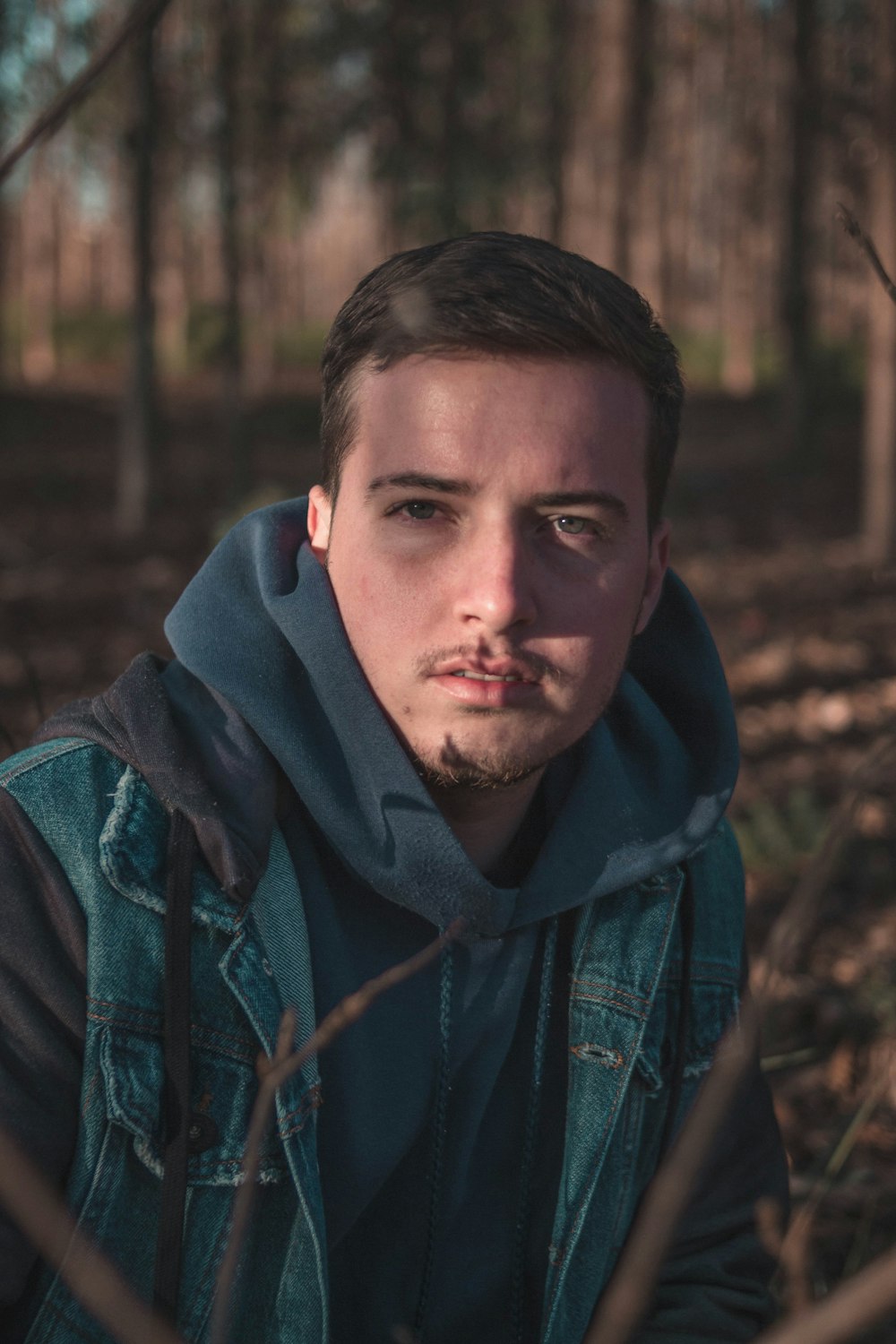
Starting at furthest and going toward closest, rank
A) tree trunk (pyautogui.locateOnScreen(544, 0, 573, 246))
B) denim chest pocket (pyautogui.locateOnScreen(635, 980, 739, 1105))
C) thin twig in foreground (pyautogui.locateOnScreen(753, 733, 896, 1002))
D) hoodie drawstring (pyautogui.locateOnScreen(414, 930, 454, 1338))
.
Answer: tree trunk (pyautogui.locateOnScreen(544, 0, 573, 246)) → denim chest pocket (pyautogui.locateOnScreen(635, 980, 739, 1105)) → hoodie drawstring (pyautogui.locateOnScreen(414, 930, 454, 1338)) → thin twig in foreground (pyautogui.locateOnScreen(753, 733, 896, 1002))

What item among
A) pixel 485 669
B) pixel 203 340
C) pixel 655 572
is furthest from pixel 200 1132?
pixel 203 340

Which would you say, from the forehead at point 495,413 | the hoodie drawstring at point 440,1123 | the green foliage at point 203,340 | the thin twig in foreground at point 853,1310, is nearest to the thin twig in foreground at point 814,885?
the thin twig in foreground at point 853,1310

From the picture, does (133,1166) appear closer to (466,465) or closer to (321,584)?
(321,584)

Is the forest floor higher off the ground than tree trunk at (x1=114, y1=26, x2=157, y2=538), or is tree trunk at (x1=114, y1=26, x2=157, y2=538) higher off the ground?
tree trunk at (x1=114, y1=26, x2=157, y2=538)

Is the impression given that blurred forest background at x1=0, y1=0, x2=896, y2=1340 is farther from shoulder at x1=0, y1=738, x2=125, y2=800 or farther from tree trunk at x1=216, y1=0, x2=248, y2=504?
shoulder at x1=0, y1=738, x2=125, y2=800

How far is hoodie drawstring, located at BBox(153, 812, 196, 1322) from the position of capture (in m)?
1.59

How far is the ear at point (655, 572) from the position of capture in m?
2.13

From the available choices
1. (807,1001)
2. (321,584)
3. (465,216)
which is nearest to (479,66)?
(465,216)

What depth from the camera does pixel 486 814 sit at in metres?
2.01

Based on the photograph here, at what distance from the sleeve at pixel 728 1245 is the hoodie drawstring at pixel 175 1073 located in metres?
0.86

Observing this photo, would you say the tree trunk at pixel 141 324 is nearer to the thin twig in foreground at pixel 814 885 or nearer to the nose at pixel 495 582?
the nose at pixel 495 582

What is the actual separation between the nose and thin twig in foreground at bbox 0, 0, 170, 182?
862mm

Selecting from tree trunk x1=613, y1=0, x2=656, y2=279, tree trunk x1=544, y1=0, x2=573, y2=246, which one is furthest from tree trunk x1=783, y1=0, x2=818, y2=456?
tree trunk x1=613, y1=0, x2=656, y2=279

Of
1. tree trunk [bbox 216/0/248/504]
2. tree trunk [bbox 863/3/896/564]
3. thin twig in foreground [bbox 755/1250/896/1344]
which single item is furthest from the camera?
tree trunk [bbox 216/0/248/504]
